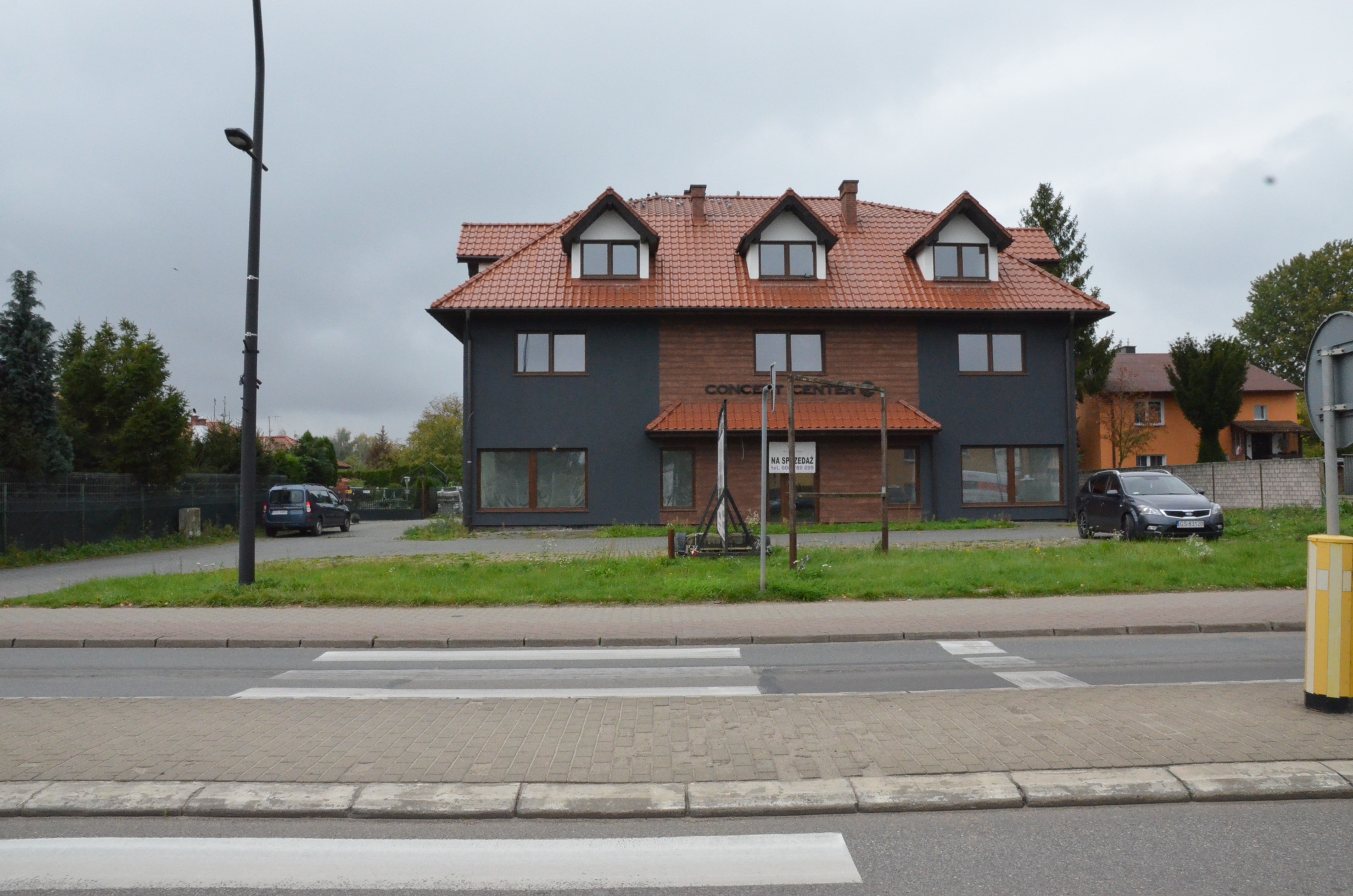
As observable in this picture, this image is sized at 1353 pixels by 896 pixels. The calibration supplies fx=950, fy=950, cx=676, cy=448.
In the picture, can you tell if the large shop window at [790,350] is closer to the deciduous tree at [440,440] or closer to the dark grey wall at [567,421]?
the dark grey wall at [567,421]

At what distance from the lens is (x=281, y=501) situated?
103ft

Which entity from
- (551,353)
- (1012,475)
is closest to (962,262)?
(1012,475)

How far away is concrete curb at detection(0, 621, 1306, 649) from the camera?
1014cm

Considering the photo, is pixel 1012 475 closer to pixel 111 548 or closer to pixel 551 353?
pixel 551 353

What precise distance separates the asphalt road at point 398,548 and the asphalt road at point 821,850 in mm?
13117

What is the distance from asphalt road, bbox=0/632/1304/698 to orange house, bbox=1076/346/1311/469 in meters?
42.8

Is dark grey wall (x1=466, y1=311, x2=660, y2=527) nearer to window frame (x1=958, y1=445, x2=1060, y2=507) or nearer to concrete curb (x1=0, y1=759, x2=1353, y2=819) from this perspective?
window frame (x1=958, y1=445, x2=1060, y2=507)

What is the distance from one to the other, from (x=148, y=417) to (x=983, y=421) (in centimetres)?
2332

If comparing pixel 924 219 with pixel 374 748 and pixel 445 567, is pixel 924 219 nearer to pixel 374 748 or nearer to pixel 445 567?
pixel 445 567

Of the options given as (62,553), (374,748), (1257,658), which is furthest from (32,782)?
(62,553)

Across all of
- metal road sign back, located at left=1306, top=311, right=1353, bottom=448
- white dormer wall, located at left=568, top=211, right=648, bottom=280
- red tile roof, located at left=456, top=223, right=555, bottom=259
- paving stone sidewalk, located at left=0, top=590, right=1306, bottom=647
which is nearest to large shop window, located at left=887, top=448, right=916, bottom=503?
white dormer wall, located at left=568, top=211, right=648, bottom=280

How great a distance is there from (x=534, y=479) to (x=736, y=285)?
8185 mm

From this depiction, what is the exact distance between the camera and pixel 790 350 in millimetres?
27875

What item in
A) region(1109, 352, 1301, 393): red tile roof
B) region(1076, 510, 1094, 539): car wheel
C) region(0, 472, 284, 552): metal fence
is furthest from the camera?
region(1109, 352, 1301, 393): red tile roof
